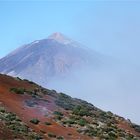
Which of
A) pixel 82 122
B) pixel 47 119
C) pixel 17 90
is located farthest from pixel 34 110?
pixel 17 90

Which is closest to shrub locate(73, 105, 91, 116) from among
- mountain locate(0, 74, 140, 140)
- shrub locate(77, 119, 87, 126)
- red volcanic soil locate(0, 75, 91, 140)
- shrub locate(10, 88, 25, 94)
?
mountain locate(0, 74, 140, 140)

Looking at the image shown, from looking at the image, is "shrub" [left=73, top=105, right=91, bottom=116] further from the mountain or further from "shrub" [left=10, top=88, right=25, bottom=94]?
"shrub" [left=10, top=88, right=25, bottom=94]

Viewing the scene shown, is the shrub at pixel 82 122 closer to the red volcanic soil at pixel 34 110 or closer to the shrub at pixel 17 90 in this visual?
the red volcanic soil at pixel 34 110

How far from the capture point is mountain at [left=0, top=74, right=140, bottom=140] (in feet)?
137

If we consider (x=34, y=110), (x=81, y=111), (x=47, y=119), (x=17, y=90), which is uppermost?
(x=17, y=90)

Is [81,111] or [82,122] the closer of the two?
[82,122]

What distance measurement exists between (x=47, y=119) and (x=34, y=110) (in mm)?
2277

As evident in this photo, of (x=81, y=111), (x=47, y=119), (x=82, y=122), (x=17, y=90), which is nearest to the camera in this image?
(x=47, y=119)

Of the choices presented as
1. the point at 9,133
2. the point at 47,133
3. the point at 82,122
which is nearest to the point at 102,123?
the point at 82,122

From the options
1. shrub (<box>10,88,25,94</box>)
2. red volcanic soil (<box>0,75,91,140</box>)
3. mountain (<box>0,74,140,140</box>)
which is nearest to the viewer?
mountain (<box>0,74,140,140</box>)

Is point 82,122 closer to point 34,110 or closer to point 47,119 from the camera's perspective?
point 47,119

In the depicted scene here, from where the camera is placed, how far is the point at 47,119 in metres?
47.7

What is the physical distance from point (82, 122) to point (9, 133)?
14.7 meters

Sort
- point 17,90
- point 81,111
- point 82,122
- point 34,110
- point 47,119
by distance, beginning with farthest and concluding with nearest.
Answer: point 81,111, point 17,90, point 82,122, point 34,110, point 47,119
